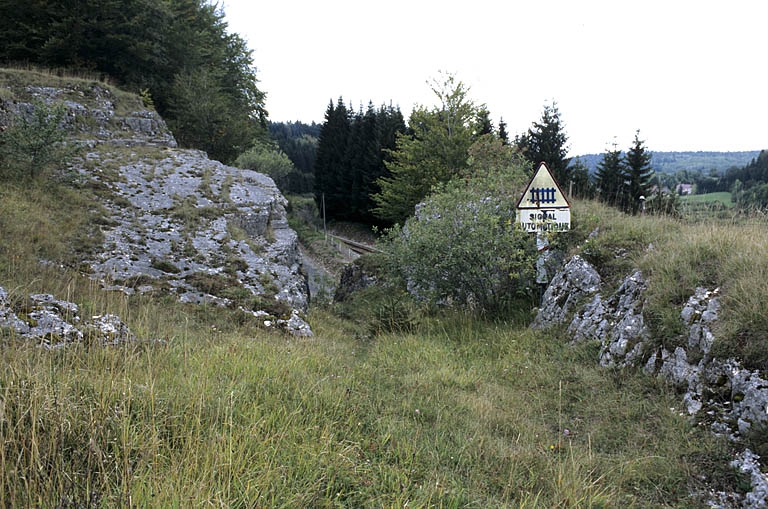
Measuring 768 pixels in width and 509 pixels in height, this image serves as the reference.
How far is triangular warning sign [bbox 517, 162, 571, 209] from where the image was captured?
24.7ft

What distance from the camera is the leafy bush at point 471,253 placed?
7.75 m

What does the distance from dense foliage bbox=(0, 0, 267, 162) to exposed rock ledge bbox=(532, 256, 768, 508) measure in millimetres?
17803

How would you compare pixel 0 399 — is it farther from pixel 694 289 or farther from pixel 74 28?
pixel 74 28

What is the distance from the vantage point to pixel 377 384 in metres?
4.77

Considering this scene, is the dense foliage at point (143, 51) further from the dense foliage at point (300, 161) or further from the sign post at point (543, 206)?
the dense foliage at point (300, 161)

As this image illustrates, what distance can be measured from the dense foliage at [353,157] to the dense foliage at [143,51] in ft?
70.4

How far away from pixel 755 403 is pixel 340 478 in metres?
3.58

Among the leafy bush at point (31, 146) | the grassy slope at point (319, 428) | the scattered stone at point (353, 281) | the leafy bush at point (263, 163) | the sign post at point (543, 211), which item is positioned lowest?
the scattered stone at point (353, 281)

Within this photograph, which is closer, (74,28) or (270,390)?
(270,390)

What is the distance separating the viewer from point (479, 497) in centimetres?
279

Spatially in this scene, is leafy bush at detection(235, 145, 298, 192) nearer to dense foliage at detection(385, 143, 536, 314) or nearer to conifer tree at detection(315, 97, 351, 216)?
conifer tree at detection(315, 97, 351, 216)

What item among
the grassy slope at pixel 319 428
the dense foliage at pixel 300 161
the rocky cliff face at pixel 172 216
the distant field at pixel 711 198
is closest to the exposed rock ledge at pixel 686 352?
the grassy slope at pixel 319 428

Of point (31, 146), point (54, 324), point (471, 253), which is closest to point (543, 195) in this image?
point (471, 253)

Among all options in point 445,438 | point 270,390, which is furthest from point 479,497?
point 270,390
